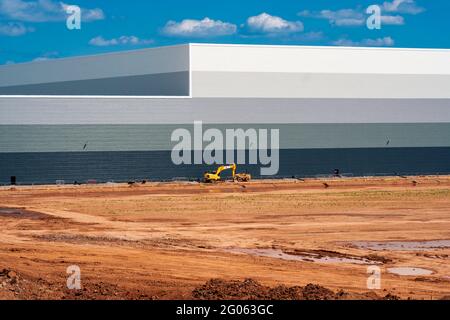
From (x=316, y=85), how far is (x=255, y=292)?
38.6m

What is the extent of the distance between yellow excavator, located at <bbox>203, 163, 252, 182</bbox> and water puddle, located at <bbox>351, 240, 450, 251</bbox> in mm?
23360

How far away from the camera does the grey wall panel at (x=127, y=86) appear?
2144 inches

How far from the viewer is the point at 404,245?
28625 mm

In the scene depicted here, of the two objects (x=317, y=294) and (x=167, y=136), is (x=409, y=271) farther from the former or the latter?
(x=167, y=136)

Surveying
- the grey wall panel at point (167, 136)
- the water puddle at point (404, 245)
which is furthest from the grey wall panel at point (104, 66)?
the water puddle at point (404, 245)

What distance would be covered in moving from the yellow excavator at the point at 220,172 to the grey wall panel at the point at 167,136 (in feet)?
8.56

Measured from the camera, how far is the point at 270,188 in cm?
5097

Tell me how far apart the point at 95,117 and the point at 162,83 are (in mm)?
7031

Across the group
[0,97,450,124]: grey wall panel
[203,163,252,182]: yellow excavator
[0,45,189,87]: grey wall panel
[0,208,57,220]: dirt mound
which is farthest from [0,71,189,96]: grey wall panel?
[0,208,57,220]: dirt mound

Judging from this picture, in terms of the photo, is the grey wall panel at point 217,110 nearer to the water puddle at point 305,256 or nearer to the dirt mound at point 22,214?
the dirt mound at point 22,214

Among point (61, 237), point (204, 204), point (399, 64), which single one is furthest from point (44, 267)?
point (399, 64)

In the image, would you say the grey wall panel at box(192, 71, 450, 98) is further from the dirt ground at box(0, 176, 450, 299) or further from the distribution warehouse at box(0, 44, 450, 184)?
the dirt ground at box(0, 176, 450, 299)

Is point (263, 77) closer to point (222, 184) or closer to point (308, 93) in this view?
point (308, 93)
